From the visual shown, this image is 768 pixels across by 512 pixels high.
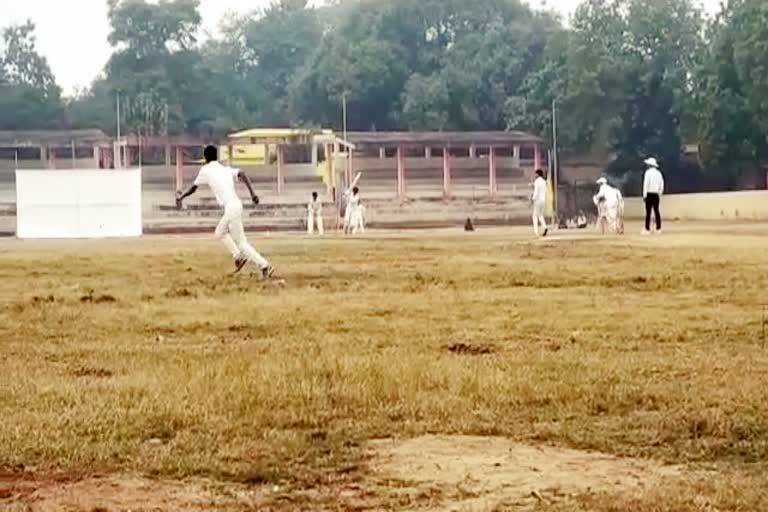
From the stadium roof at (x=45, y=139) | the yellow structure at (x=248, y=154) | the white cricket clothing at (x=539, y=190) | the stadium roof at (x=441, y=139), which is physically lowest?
the white cricket clothing at (x=539, y=190)

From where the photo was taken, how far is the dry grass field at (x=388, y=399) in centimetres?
416

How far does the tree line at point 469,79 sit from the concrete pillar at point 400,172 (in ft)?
22.6

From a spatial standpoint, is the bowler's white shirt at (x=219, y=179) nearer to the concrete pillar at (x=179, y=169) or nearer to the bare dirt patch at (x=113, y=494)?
the bare dirt patch at (x=113, y=494)

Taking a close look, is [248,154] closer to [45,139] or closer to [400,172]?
[400,172]

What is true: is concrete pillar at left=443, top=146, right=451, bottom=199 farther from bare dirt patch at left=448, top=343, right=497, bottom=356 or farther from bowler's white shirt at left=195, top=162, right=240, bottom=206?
bare dirt patch at left=448, top=343, right=497, bottom=356

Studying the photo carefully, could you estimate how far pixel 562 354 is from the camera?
23.7 ft

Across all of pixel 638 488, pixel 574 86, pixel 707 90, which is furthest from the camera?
pixel 574 86

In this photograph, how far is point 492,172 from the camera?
57406mm

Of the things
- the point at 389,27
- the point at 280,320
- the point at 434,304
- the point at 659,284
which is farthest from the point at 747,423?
the point at 389,27

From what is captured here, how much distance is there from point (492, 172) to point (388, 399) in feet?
171

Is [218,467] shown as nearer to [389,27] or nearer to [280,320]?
[280,320]

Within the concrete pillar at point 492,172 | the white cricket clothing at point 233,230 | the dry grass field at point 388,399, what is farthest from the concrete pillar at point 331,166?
the dry grass field at point 388,399

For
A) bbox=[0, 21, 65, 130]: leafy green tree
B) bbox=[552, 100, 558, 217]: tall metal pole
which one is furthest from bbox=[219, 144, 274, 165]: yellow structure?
bbox=[0, 21, 65, 130]: leafy green tree

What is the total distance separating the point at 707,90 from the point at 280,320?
149 feet
